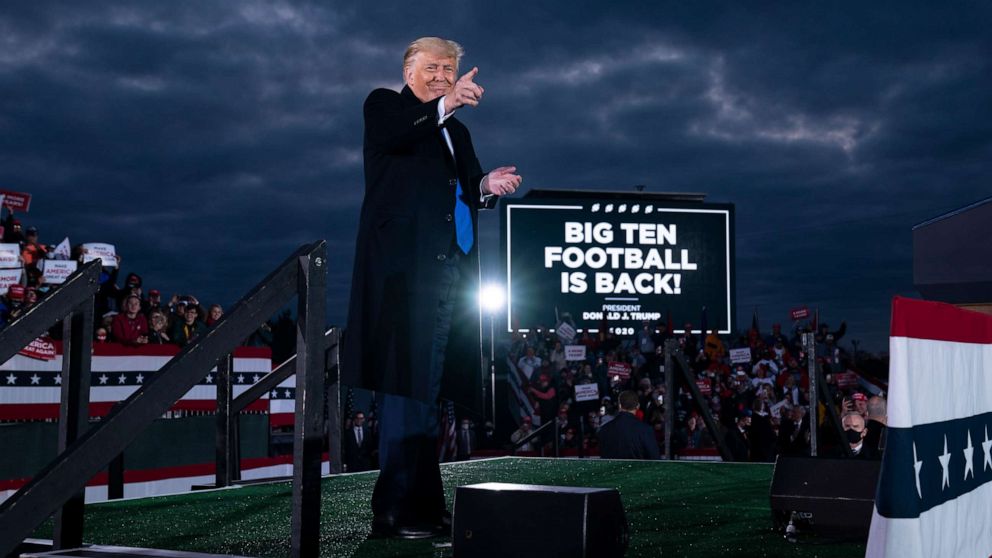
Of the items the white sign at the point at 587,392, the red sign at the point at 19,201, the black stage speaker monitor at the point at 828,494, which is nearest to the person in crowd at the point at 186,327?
the red sign at the point at 19,201

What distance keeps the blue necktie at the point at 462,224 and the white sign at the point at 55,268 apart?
30.9 ft

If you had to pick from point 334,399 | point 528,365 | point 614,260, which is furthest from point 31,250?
point 614,260

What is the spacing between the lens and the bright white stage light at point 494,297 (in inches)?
929

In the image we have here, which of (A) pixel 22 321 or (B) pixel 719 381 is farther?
(B) pixel 719 381

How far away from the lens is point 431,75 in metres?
3.87

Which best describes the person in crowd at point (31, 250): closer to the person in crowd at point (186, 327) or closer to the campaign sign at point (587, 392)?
the person in crowd at point (186, 327)

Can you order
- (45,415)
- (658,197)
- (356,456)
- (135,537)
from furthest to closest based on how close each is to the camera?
(658,197), (356,456), (45,415), (135,537)

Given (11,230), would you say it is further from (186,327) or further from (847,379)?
(847,379)

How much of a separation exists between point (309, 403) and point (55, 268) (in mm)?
10360

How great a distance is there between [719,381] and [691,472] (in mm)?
15238

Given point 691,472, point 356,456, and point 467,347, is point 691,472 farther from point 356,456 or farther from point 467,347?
point 356,456

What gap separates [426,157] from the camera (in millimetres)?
3795

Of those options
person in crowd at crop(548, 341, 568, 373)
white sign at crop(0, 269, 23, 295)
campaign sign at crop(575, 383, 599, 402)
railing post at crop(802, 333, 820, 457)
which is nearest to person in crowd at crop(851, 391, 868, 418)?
railing post at crop(802, 333, 820, 457)

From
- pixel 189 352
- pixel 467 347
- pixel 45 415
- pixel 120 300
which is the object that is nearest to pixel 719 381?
pixel 120 300
